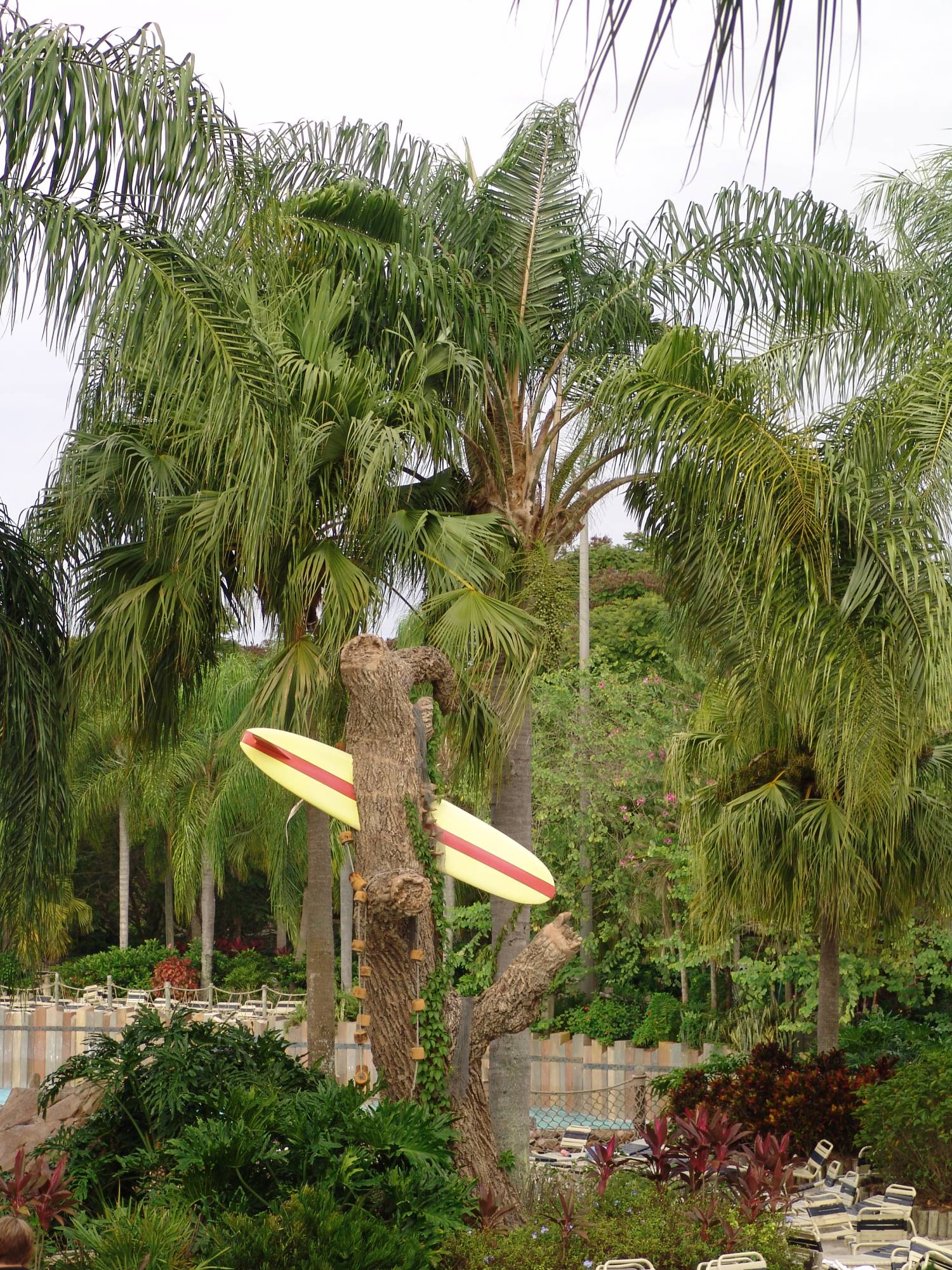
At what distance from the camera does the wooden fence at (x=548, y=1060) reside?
1551 centimetres

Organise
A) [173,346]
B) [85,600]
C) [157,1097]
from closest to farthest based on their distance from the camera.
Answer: [157,1097]
[173,346]
[85,600]

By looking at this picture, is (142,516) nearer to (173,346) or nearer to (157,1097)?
(173,346)

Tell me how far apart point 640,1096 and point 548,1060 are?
420 centimetres

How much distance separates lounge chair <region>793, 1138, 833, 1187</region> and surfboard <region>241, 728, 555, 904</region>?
427 centimetres

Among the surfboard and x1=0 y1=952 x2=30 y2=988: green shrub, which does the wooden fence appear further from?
the surfboard

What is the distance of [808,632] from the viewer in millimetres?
8203

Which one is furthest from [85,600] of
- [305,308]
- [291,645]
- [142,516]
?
[305,308]

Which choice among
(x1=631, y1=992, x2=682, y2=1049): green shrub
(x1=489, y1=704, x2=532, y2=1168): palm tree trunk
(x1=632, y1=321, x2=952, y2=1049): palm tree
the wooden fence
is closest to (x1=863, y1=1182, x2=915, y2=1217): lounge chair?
(x1=632, y1=321, x2=952, y2=1049): palm tree

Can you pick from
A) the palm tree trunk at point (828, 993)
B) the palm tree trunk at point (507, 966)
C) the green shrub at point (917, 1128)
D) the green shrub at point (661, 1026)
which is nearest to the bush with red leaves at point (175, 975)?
the green shrub at point (661, 1026)

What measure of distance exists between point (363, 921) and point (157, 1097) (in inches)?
49.7

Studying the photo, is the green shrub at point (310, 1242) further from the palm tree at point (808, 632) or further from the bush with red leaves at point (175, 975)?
the bush with red leaves at point (175, 975)

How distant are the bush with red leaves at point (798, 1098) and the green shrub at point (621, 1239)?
3.51 metres

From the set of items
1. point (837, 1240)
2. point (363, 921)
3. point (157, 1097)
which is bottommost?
point (837, 1240)

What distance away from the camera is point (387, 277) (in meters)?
10.0
